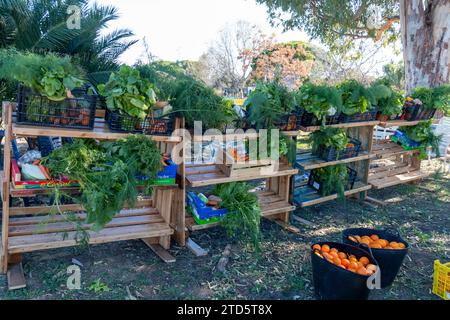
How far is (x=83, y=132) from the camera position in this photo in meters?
3.26

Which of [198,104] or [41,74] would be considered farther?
[198,104]

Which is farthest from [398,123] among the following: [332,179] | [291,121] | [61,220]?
[61,220]

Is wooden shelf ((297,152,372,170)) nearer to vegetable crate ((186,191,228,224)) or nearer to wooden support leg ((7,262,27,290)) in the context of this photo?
vegetable crate ((186,191,228,224))

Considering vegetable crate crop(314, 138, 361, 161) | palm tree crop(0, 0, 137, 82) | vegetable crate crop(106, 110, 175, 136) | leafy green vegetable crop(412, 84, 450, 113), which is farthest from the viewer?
leafy green vegetable crop(412, 84, 450, 113)

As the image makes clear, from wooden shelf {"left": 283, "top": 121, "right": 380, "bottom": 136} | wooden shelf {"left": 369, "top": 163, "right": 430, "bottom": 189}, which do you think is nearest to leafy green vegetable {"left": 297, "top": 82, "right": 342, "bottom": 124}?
wooden shelf {"left": 283, "top": 121, "right": 380, "bottom": 136}

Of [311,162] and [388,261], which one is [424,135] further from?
[388,261]

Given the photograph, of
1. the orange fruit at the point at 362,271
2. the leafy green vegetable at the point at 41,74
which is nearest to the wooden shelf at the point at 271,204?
the orange fruit at the point at 362,271

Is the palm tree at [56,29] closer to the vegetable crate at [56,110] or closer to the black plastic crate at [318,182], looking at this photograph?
the vegetable crate at [56,110]

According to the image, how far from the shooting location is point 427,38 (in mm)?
9438

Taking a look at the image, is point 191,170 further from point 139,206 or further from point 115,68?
point 115,68

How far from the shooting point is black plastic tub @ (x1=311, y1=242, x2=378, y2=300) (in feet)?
9.81

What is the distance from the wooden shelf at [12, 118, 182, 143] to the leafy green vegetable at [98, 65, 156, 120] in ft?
0.71

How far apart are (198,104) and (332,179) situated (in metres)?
2.41

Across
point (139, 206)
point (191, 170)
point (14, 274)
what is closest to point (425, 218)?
point (191, 170)
